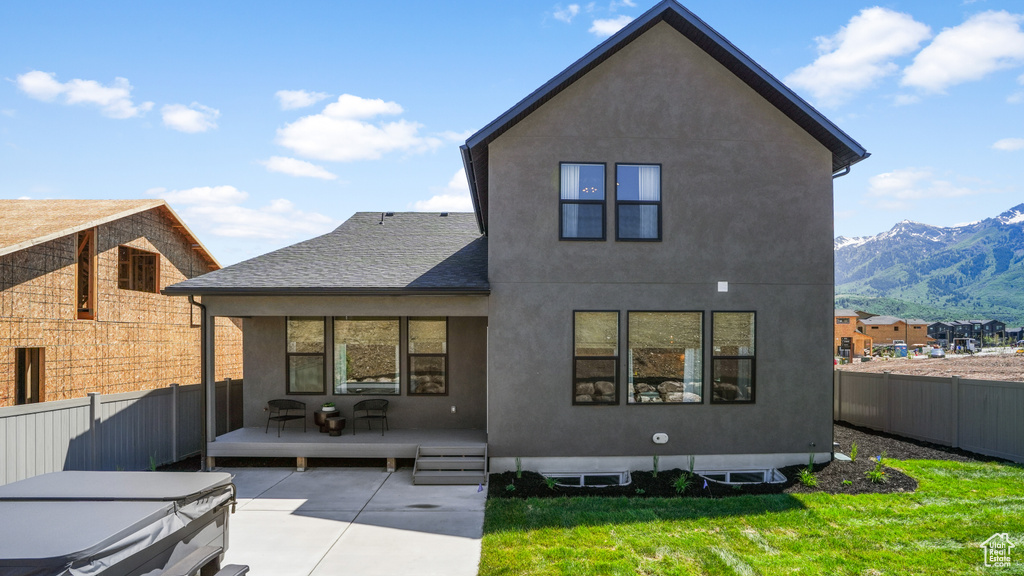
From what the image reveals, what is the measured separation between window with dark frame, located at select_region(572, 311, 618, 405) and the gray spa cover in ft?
19.4

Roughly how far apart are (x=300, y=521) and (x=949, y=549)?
A: 24.4 feet

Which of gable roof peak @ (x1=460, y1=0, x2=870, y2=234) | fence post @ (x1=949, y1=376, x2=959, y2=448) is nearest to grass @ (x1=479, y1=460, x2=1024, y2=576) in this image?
fence post @ (x1=949, y1=376, x2=959, y2=448)

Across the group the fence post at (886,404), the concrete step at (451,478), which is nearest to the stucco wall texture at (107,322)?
the concrete step at (451,478)

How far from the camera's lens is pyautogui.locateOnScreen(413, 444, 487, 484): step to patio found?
9.03m

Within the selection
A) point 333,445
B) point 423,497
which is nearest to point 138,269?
point 333,445

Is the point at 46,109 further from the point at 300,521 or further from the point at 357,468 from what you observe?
the point at 300,521

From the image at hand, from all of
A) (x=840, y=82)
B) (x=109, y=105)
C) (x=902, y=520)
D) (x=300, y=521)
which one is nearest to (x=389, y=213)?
(x=109, y=105)

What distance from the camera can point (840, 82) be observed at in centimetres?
2538

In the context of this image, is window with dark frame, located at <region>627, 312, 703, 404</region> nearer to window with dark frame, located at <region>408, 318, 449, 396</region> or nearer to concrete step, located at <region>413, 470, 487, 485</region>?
concrete step, located at <region>413, 470, 487, 485</region>

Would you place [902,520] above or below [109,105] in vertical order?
below

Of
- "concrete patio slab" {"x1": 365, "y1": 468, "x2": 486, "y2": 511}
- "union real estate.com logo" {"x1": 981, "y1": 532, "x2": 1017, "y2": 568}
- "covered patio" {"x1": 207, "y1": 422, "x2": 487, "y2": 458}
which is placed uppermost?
"covered patio" {"x1": 207, "y1": 422, "x2": 487, "y2": 458}

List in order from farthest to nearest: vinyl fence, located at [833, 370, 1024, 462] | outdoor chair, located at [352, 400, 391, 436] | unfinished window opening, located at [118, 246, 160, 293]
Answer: unfinished window opening, located at [118, 246, 160, 293] → outdoor chair, located at [352, 400, 391, 436] → vinyl fence, located at [833, 370, 1024, 462]

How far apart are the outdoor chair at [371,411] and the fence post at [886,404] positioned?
1077 centimetres

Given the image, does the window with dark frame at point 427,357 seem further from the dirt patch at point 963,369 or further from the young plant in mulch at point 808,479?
the dirt patch at point 963,369
